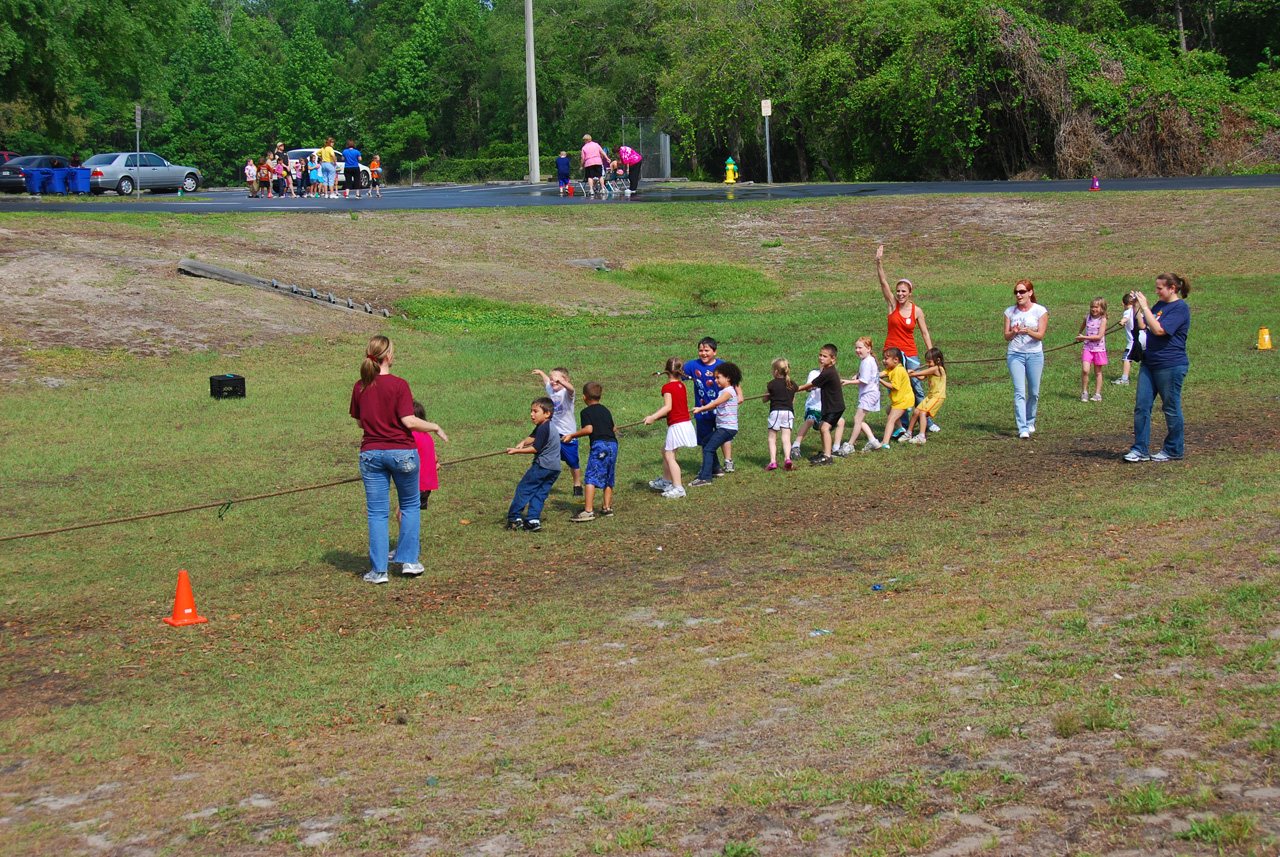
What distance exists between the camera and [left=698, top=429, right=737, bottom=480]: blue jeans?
12.7m

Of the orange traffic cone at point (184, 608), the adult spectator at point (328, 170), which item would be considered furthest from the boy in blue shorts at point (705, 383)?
the adult spectator at point (328, 170)

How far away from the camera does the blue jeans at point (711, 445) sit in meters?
12.7

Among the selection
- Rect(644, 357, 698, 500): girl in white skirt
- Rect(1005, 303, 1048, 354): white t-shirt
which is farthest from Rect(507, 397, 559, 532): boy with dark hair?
Rect(1005, 303, 1048, 354): white t-shirt

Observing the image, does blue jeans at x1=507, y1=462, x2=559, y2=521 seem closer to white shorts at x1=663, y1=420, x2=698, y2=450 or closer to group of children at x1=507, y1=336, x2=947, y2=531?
group of children at x1=507, y1=336, x2=947, y2=531

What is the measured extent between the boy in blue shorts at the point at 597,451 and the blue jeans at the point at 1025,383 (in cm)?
508

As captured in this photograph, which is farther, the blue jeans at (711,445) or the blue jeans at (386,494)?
the blue jeans at (711,445)

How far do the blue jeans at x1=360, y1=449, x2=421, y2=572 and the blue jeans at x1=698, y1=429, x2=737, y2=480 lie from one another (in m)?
4.10

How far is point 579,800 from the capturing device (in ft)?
18.1

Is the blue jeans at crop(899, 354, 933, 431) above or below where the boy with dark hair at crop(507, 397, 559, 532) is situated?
above

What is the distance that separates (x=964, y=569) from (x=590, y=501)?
13.0ft

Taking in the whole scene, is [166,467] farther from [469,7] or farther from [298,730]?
[469,7]

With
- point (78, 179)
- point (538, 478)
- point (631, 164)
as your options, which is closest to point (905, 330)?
point (538, 478)

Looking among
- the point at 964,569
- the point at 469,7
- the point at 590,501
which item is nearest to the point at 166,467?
the point at 590,501

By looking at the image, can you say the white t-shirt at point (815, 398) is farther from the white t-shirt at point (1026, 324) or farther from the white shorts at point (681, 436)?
the white t-shirt at point (1026, 324)
